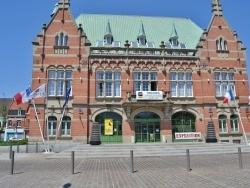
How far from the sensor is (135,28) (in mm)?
34312

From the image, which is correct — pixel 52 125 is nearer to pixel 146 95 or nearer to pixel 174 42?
pixel 146 95

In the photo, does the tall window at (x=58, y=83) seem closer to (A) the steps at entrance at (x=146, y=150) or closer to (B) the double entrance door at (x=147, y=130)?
(B) the double entrance door at (x=147, y=130)

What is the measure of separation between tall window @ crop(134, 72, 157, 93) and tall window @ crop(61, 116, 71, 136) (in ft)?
28.8

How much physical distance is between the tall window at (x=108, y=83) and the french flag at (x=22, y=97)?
8590 mm

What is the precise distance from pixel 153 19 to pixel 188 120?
1635cm

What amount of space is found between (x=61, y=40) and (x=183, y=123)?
17.9m

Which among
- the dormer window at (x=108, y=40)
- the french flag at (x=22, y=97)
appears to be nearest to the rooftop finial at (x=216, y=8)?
the dormer window at (x=108, y=40)

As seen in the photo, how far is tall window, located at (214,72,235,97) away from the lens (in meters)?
30.7

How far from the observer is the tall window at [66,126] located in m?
27.9

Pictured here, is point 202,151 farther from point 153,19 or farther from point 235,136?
point 153,19

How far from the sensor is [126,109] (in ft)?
93.8

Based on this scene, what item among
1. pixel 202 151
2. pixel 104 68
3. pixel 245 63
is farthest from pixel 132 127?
pixel 245 63

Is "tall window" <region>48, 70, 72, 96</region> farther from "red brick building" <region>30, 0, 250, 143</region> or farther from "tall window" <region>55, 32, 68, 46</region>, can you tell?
"tall window" <region>55, 32, 68, 46</region>

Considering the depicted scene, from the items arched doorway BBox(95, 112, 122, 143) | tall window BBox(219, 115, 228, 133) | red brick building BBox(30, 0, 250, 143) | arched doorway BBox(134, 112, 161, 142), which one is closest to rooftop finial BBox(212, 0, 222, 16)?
red brick building BBox(30, 0, 250, 143)
